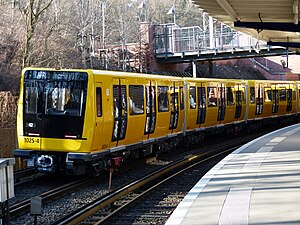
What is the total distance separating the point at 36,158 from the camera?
51.6ft

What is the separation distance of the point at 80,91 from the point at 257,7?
23.7 feet

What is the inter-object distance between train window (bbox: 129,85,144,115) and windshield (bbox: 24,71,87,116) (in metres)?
2.56

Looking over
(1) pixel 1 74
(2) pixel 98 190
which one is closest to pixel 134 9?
(1) pixel 1 74

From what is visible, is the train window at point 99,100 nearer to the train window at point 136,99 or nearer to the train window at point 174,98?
the train window at point 136,99

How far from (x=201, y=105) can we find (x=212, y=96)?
5.23ft

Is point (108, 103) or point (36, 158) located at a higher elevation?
point (108, 103)

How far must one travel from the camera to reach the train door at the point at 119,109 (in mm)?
16688

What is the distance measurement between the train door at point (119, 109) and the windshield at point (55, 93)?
1.41 metres

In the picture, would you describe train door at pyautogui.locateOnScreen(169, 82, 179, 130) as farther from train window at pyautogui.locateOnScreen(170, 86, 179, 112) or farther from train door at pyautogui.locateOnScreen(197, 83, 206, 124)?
train door at pyautogui.locateOnScreen(197, 83, 206, 124)

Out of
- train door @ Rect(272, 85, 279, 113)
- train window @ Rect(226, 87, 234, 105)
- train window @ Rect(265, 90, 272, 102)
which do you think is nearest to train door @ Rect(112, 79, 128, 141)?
train window @ Rect(226, 87, 234, 105)

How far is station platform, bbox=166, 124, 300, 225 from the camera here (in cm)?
915

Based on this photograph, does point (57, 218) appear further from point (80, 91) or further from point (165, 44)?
point (165, 44)

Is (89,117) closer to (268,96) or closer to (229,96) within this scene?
(229,96)

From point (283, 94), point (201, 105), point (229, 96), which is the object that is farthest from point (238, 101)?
point (283, 94)
